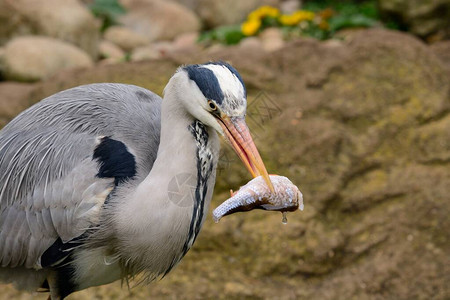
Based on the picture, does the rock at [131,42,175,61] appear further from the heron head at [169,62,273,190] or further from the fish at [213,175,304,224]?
the fish at [213,175,304,224]

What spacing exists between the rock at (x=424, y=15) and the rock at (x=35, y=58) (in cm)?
429

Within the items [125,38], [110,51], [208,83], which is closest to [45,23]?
[110,51]

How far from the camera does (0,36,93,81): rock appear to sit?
7633 mm

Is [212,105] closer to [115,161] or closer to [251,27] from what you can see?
[115,161]

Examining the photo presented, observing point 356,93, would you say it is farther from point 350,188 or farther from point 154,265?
point 154,265

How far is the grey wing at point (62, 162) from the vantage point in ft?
11.1

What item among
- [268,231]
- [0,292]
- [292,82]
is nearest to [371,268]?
[268,231]

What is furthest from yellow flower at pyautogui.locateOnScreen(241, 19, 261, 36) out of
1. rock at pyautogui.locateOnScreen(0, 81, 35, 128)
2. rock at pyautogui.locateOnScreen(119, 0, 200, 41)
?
rock at pyautogui.locateOnScreen(0, 81, 35, 128)

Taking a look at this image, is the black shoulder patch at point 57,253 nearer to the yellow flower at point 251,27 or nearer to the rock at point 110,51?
the rock at point 110,51

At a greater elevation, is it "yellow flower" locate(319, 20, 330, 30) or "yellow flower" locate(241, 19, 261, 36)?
"yellow flower" locate(241, 19, 261, 36)

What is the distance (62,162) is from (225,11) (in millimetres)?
8238

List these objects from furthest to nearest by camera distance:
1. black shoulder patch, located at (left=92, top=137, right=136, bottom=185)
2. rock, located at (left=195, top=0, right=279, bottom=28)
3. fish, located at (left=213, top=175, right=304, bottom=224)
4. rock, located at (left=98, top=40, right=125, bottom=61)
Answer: rock, located at (left=195, top=0, right=279, bottom=28) < rock, located at (left=98, top=40, right=125, bottom=61) < black shoulder patch, located at (left=92, top=137, right=136, bottom=185) < fish, located at (left=213, top=175, right=304, bottom=224)

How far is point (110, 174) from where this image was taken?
3330 millimetres

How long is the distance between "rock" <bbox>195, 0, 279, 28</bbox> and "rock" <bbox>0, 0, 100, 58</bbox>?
2.98 meters
